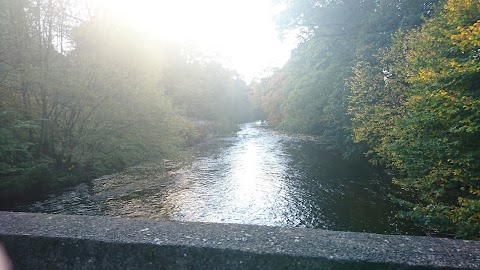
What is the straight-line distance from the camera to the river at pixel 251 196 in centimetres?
1071

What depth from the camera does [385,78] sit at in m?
17.0

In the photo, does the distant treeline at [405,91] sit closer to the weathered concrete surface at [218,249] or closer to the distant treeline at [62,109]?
the weathered concrete surface at [218,249]

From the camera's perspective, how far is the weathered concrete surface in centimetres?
329

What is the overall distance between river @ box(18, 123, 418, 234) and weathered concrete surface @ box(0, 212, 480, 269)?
6405 mm

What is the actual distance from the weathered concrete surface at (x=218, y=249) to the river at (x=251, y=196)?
6.41 m

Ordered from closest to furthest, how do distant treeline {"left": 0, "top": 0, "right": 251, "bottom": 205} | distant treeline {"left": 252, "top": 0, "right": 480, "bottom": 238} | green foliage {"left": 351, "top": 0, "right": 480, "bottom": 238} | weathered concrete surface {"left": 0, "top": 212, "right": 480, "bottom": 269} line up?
weathered concrete surface {"left": 0, "top": 212, "right": 480, "bottom": 269} → green foliage {"left": 351, "top": 0, "right": 480, "bottom": 238} → distant treeline {"left": 252, "top": 0, "right": 480, "bottom": 238} → distant treeline {"left": 0, "top": 0, "right": 251, "bottom": 205}

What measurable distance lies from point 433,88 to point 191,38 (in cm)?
4642

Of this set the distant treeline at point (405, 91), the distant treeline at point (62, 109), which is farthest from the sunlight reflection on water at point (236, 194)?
the distant treeline at point (405, 91)

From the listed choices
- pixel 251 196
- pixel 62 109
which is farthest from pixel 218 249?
pixel 62 109

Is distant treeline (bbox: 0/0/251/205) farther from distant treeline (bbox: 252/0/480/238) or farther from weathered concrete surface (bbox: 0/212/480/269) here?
distant treeline (bbox: 252/0/480/238)

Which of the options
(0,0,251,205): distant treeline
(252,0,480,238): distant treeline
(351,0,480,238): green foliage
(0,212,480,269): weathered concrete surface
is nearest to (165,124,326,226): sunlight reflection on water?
(0,0,251,205): distant treeline

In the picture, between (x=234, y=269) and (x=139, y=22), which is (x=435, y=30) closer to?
(x=234, y=269)

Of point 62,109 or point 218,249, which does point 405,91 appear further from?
point 62,109

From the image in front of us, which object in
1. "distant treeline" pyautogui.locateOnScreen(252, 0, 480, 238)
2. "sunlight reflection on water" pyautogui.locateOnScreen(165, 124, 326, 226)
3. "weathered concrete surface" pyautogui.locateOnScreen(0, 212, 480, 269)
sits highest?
"distant treeline" pyautogui.locateOnScreen(252, 0, 480, 238)
